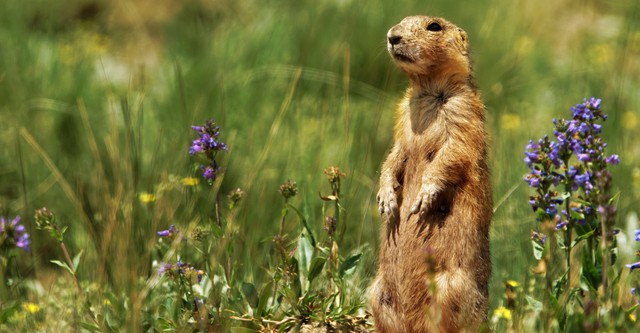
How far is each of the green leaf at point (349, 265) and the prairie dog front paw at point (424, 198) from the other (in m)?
0.33

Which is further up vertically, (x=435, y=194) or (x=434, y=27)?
(x=434, y=27)

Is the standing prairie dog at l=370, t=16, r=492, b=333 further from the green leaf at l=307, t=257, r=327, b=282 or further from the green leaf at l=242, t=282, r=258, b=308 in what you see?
the green leaf at l=242, t=282, r=258, b=308

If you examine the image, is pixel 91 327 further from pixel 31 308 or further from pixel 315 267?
pixel 315 267

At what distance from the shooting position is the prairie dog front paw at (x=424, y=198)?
369 centimetres

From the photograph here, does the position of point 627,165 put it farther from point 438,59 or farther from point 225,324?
point 225,324

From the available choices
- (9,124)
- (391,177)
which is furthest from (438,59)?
(9,124)

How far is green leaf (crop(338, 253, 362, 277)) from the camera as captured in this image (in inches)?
153

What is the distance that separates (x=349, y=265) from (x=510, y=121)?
3.34 meters

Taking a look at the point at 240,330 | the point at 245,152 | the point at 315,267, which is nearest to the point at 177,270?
the point at 240,330

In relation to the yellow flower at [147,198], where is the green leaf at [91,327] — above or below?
below

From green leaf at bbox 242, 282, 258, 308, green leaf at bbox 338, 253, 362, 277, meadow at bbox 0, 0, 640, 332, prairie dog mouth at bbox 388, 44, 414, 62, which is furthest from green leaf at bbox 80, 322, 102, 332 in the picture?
prairie dog mouth at bbox 388, 44, 414, 62

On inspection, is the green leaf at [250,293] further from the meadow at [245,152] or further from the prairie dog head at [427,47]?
the prairie dog head at [427,47]

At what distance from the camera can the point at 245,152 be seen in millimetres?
5953

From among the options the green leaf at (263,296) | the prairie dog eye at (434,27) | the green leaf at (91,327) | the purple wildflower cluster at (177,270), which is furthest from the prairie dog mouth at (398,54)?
the green leaf at (91,327)
